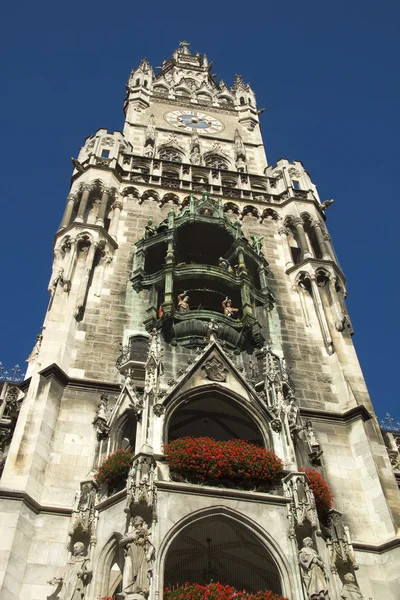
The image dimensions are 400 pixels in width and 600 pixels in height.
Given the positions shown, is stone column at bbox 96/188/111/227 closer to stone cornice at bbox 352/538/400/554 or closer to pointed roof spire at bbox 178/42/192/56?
stone cornice at bbox 352/538/400/554

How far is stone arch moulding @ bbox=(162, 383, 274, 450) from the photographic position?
14.4m

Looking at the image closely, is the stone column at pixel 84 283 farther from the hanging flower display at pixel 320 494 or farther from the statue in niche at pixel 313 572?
the statue in niche at pixel 313 572

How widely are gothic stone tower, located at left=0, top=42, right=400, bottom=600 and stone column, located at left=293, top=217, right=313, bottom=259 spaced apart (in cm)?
7

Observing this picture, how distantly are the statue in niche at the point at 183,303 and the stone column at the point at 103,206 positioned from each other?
12.2 ft

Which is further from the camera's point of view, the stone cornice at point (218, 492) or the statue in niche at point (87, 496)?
the statue in niche at point (87, 496)

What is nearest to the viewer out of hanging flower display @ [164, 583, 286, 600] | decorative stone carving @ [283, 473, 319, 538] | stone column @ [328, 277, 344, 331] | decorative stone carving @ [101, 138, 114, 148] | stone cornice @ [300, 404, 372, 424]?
hanging flower display @ [164, 583, 286, 600]

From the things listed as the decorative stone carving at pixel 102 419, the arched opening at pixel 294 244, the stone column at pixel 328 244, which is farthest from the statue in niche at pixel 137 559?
the stone column at pixel 328 244

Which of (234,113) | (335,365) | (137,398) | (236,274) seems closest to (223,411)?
(137,398)

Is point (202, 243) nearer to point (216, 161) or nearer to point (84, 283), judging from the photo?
point (84, 283)

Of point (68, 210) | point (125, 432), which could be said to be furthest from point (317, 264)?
point (125, 432)

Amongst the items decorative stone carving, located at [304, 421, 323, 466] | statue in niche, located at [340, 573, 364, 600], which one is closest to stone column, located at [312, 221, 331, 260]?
decorative stone carving, located at [304, 421, 323, 466]

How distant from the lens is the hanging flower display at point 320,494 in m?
13.3

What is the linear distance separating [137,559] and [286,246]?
Result: 1353cm

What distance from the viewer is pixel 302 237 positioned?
73.3 ft
